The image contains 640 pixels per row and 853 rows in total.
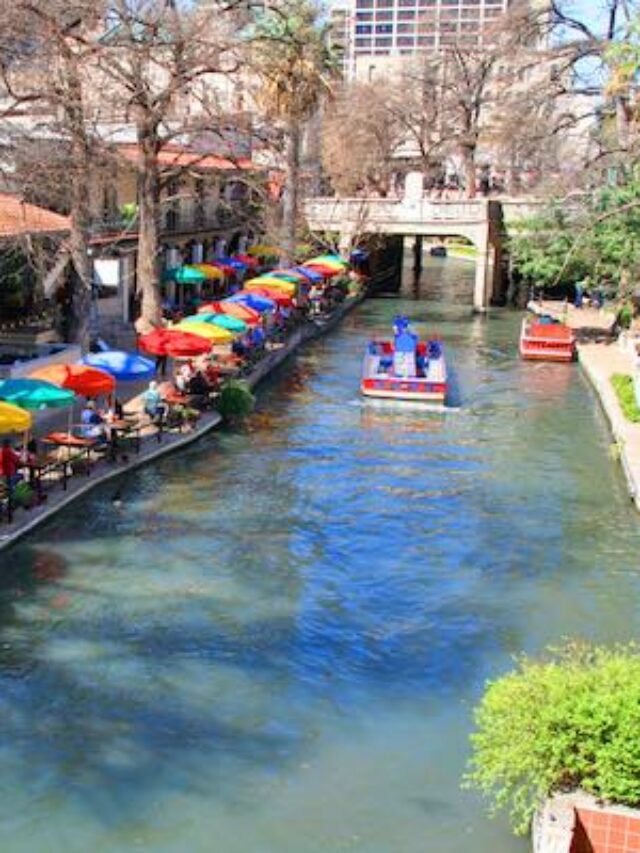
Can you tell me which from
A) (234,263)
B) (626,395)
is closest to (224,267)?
(234,263)

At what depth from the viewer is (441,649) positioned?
16.1 m

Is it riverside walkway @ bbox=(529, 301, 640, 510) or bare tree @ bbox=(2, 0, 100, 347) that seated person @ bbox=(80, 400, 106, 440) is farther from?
riverside walkway @ bbox=(529, 301, 640, 510)

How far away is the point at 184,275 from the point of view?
46000 mm

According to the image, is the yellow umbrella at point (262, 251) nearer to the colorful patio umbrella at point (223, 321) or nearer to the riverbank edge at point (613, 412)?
the riverbank edge at point (613, 412)

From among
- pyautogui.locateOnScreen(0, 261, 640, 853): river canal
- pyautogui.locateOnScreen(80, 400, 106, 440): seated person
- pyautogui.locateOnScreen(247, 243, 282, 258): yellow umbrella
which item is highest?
pyautogui.locateOnScreen(247, 243, 282, 258): yellow umbrella

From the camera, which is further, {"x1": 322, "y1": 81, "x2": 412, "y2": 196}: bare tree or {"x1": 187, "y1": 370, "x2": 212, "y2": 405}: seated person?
{"x1": 322, "y1": 81, "x2": 412, "y2": 196}: bare tree

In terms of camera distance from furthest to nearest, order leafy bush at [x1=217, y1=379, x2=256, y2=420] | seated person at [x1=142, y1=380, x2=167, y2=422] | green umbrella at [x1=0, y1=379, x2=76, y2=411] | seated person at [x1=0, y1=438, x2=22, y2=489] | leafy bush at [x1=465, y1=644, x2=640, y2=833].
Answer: leafy bush at [x1=217, y1=379, x2=256, y2=420]
seated person at [x1=142, y1=380, x2=167, y2=422]
green umbrella at [x1=0, y1=379, x2=76, y2=411]
seated person at [x1=0, y1=438, x2=22, y2=489]
leafy bush at [x1=465, y1=644, x2=640, y2=833]

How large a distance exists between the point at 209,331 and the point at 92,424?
598 cm

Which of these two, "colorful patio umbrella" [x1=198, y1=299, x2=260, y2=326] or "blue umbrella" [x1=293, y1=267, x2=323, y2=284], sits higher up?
"blue umbrella" [x1=293, y1=267, x2=323, y2=284]

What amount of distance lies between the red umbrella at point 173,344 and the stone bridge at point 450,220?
3283 centimetres

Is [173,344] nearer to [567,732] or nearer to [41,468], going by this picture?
[41,468]

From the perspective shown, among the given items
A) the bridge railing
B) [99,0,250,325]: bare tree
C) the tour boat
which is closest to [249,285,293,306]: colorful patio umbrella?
[99,0,250,325]: bare tree

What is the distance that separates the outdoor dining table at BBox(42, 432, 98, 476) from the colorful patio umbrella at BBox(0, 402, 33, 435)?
3269 millimetres

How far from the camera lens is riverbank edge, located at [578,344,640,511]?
2462 centimetres
